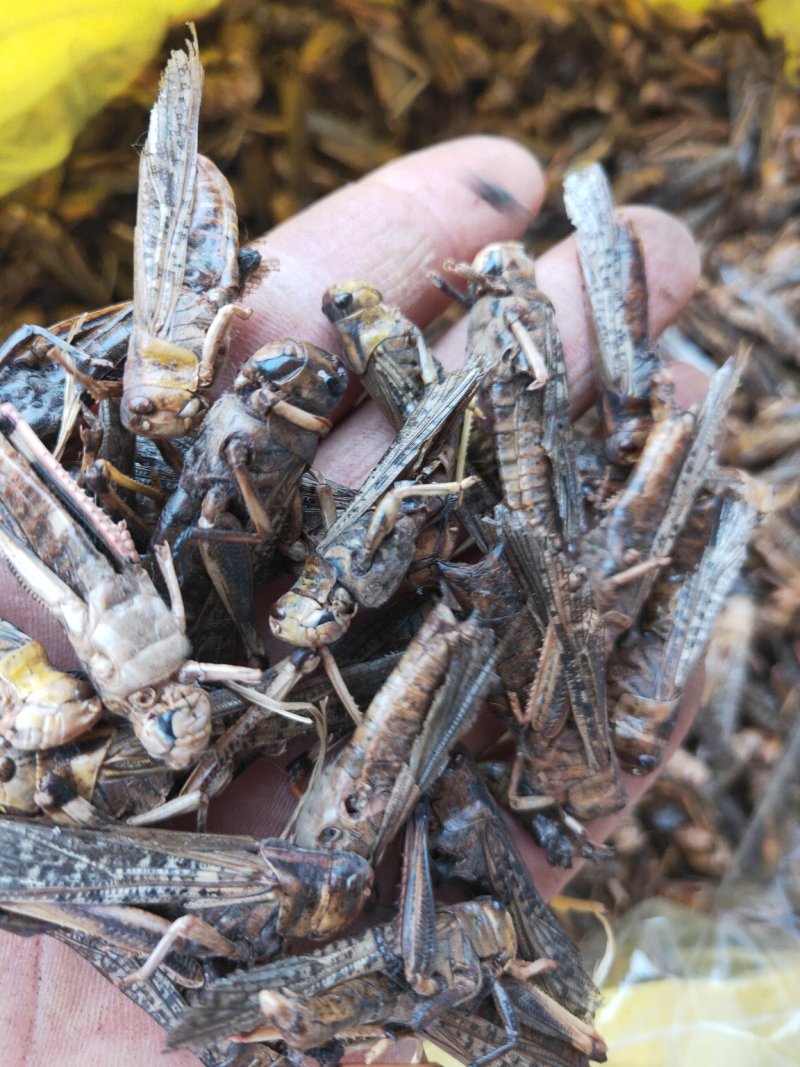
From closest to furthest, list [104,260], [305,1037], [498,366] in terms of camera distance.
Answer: [305,1037] → [498,366] → [104,260]

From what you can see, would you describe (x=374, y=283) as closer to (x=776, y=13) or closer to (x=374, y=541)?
(x=374, y=541)

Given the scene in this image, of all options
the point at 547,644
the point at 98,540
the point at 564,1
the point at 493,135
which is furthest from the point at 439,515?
the point at 564,1

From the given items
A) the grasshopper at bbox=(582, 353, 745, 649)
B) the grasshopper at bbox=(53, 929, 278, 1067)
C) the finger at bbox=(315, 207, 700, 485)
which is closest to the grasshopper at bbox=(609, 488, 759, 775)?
the grasshopper at bbox=(582, 353, 745, 649)

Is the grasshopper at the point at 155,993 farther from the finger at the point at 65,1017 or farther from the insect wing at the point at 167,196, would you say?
the insect wing at the point at 167,196

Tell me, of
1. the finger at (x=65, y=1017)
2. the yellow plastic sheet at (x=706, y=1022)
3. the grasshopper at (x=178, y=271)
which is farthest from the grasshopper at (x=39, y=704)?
the yellow plastic sheet at (x=706, y=1022)

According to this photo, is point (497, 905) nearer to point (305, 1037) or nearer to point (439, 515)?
point (305, 1037)

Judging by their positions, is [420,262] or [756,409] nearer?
[420,262]
